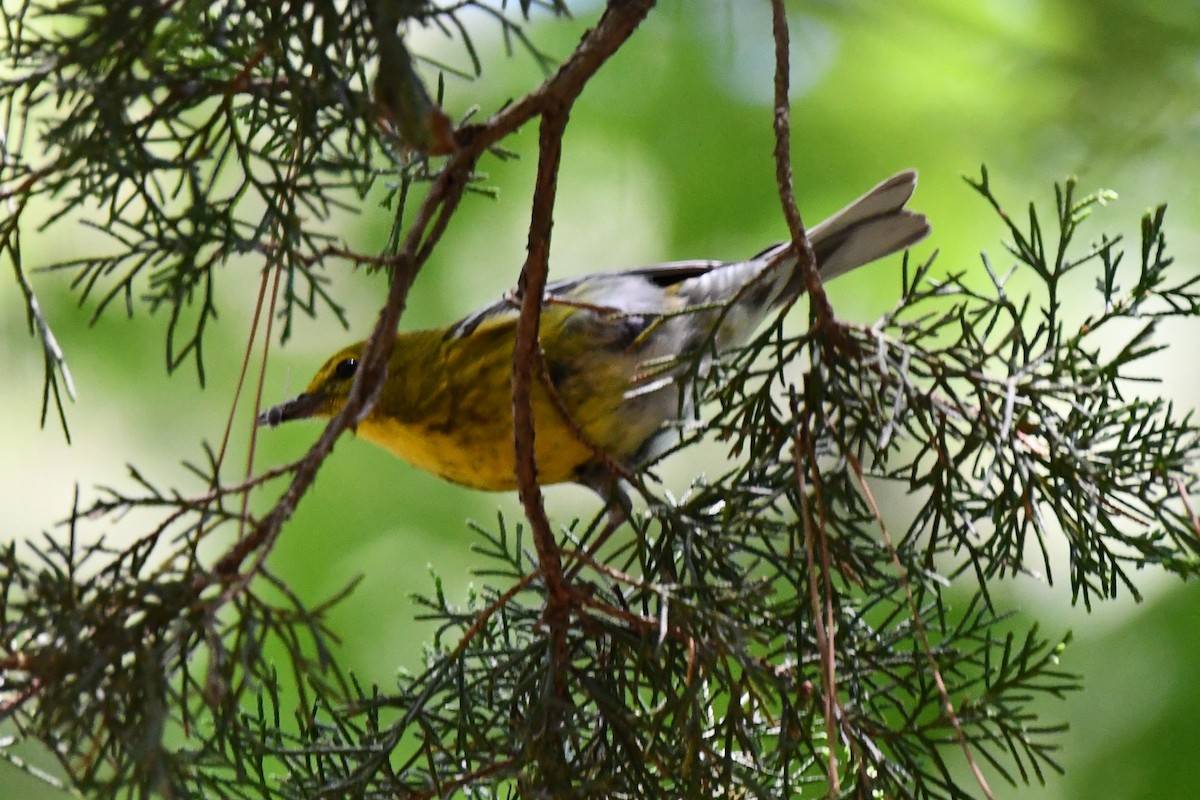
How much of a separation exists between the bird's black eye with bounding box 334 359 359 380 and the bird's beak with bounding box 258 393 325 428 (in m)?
0.03

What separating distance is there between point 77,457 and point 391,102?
178cm

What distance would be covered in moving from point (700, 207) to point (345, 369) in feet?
3.57

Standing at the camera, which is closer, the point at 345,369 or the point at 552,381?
the point at 552,381

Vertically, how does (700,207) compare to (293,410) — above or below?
above

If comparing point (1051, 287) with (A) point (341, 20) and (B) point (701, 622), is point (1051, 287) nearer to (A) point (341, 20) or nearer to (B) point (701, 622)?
(B) point (701, 622)

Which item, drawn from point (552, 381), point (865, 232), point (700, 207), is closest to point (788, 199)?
point (552, 381)

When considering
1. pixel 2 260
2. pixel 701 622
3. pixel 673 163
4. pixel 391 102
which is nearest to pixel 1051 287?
pixel 701 622

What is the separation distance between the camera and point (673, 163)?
2172 mm

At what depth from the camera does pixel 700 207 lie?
7.00 ft

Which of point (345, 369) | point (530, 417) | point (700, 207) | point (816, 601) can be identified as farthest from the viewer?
point (700, 207)

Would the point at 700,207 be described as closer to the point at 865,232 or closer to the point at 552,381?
the point at 865,232

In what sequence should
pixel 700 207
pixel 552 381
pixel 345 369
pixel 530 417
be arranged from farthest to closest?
1. pixel 700 207
2. pixel 345 369
3. pixel 552 381
4. pixel 530 417

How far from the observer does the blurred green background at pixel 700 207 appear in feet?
6.41

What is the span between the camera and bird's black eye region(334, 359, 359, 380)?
3.90ft
